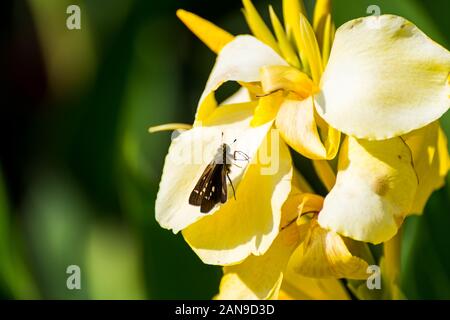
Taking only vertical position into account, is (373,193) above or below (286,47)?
below

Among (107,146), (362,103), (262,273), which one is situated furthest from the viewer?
(107,146)

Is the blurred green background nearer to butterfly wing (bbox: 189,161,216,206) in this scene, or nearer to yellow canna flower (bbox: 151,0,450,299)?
yellow canna flower (bbox: 151,0,450,299)

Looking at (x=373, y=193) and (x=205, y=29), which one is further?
(x=205, y=29)

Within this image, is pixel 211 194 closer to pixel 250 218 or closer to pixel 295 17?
pixel 250 218

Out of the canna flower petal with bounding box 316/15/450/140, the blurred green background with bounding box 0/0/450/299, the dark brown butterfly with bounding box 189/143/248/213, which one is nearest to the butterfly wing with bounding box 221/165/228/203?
the dark brown butterfly with bounding box 189/143/248/213

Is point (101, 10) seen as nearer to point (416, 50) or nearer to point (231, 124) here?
point (231, 124)

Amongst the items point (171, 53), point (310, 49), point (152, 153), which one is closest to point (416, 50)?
point (310, 49)

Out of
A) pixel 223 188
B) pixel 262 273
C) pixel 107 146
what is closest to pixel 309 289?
pixel 262 273
